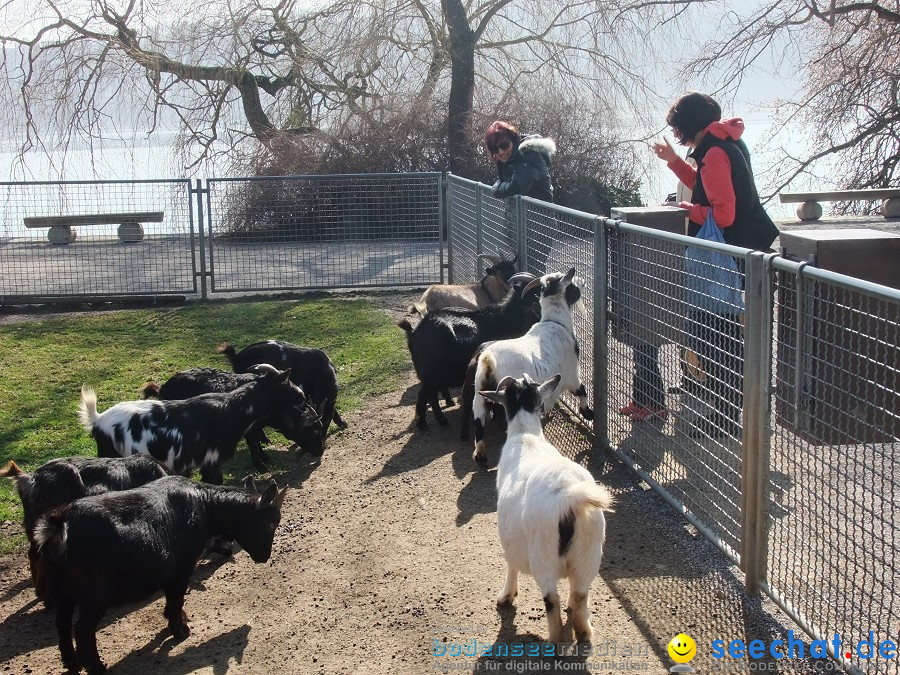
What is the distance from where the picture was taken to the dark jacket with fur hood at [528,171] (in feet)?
26.4

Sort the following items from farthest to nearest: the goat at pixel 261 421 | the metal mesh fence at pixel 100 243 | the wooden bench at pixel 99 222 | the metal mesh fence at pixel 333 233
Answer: the wooden bench at pixel 99 222 → the metal mesh fence at pixel 333 233 → the metal mesh fence at pixel 100 243 → the goat at pixel 261 421

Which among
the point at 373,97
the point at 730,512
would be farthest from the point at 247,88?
the point at 730,512

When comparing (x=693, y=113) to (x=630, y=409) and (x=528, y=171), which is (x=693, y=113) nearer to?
(x=630, y=409)

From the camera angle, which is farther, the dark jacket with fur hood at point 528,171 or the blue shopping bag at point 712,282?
the dark jacket with fur hood at point 528,171

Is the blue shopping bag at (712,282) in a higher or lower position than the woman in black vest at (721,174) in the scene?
lower

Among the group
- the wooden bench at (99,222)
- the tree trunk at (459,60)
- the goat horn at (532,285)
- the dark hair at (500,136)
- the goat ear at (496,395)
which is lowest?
the goat ear at (496,395)

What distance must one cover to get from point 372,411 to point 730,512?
11.6ft

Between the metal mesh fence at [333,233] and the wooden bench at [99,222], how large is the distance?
1016mm

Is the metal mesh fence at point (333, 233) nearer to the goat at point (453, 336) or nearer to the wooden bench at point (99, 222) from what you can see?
the wooden bench at point (99, 222)

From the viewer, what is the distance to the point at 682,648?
369 cm

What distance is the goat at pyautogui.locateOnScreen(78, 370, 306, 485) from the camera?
531 centimetres

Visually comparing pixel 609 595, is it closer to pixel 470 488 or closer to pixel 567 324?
pixel 470 488

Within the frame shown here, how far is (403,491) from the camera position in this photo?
18.6 feet
